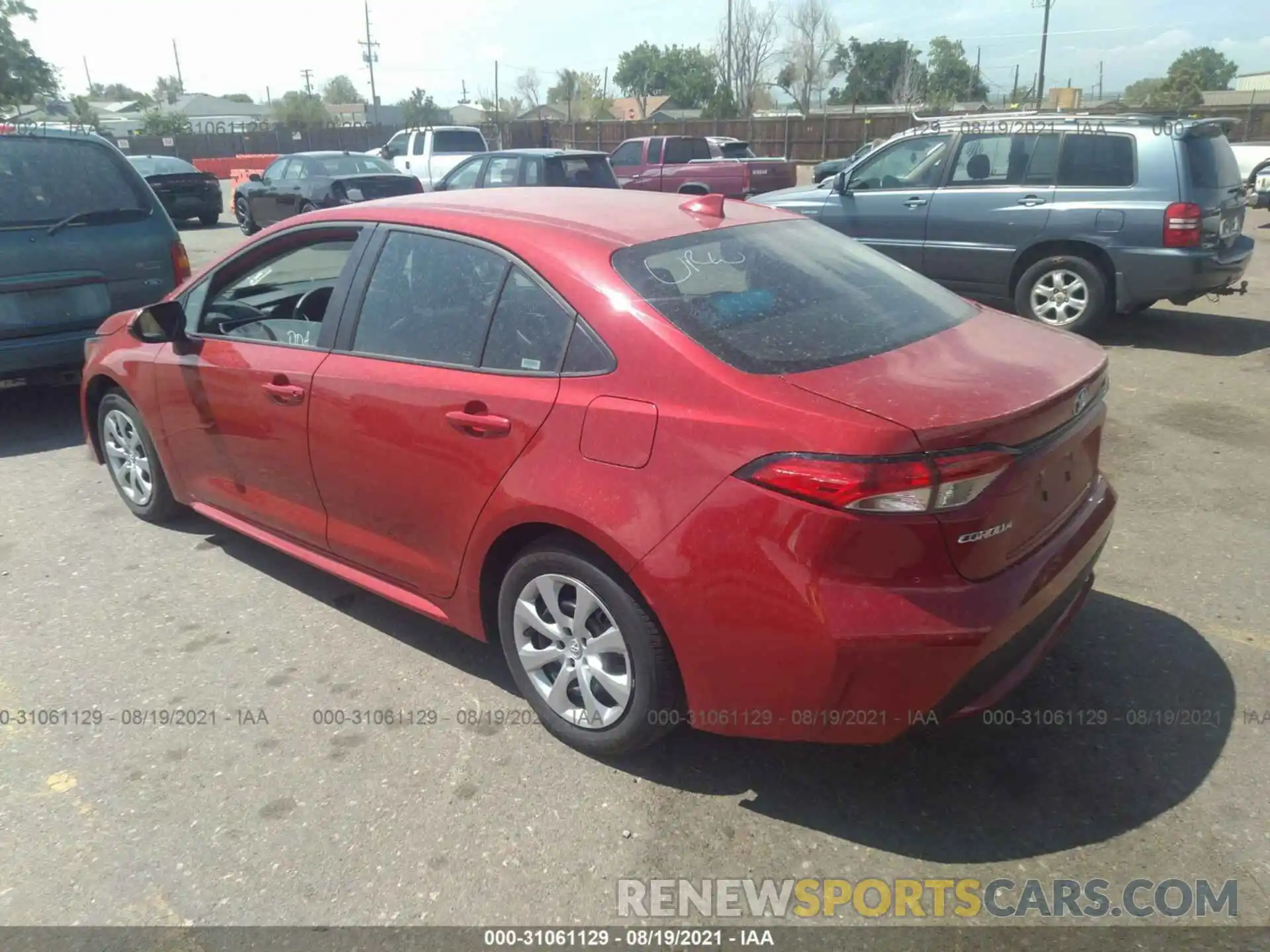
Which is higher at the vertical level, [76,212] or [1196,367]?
[76,212]

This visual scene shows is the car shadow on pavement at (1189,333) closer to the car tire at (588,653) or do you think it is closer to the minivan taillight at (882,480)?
the minivan taillight at (882,480)

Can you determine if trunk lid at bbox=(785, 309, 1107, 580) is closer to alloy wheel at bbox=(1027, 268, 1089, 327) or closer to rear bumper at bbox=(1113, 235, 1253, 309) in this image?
rear bumper at bbox=(1113, 235, 1253, 309)

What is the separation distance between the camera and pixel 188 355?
13.7ft

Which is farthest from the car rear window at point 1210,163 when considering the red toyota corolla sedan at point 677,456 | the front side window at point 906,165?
the red toyota corolla sedan at point 677,456

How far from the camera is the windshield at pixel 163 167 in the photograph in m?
19.5

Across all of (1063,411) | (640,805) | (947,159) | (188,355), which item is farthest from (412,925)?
(947,159)

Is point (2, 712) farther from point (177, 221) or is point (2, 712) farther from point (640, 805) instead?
point (177, 221)

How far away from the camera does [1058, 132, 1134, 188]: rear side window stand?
26.0ft

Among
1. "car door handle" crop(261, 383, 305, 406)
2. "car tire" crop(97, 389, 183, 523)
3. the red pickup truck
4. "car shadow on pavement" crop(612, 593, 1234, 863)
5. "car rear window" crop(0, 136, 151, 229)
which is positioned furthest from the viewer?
the red pickup truck

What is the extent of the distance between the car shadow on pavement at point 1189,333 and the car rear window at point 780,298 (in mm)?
5698

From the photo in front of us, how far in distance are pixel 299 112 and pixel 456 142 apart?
5018 centimetres

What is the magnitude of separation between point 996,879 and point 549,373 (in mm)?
1849

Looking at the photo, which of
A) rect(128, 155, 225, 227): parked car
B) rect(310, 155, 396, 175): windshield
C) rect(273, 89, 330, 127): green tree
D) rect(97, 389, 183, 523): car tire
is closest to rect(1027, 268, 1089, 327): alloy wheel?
rect(97, 389, 183, 523): car tire

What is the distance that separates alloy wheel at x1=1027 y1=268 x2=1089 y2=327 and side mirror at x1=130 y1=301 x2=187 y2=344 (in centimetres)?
670
